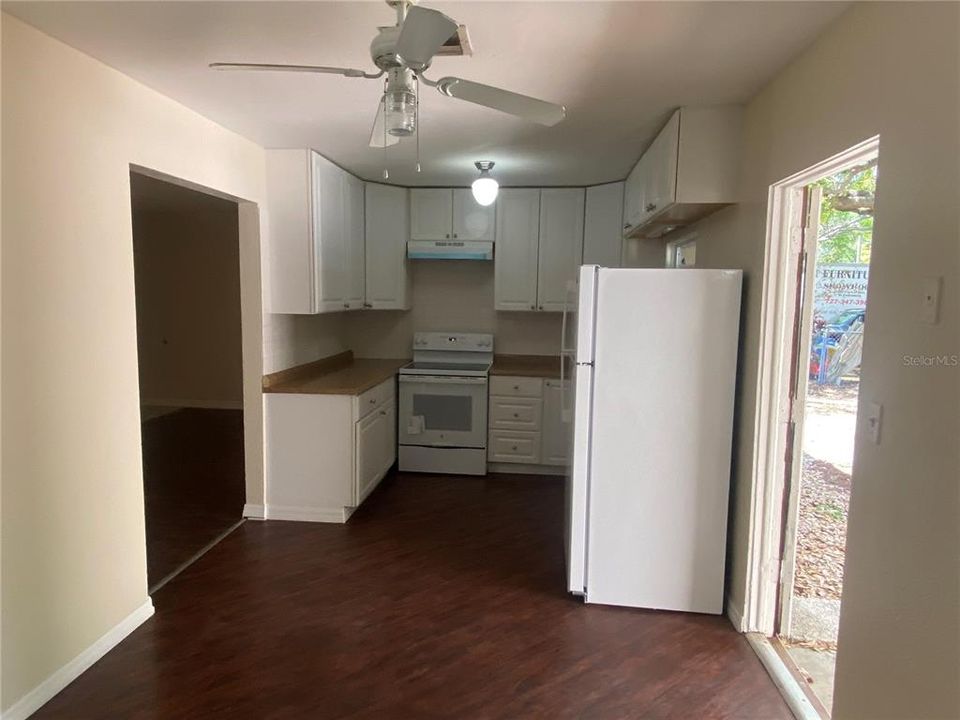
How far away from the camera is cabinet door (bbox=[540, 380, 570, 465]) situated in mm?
4500

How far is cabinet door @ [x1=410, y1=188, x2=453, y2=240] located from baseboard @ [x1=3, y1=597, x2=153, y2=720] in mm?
3262

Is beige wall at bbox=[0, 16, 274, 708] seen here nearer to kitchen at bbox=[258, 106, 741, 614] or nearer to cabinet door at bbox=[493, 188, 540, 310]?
kitchen at bbox=[258, 106, 741, 614]

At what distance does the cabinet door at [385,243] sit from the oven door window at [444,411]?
87 cm

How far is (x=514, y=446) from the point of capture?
4.61m

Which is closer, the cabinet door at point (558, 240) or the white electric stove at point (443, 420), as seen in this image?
the white electric stove at point (443, 420)

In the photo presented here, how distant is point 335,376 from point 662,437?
2.46 metres

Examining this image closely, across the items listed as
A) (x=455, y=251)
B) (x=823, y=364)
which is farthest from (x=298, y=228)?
(x=823, y=364)

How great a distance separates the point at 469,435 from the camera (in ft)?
14.9

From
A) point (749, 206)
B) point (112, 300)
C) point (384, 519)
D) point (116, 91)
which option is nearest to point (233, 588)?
point (384, 519)

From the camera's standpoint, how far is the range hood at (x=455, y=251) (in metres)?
4.70

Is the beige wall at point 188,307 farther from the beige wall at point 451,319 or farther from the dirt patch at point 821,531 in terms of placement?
the dirt patch at point 821,531

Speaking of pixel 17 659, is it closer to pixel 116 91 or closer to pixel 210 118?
pixel 116 91

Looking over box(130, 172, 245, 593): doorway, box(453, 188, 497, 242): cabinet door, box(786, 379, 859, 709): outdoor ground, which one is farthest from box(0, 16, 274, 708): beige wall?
box(130, 172, 245, 593): doorway

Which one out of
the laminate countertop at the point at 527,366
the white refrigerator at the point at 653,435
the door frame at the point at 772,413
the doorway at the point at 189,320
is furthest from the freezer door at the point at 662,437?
the doorway at the point at 189,320
